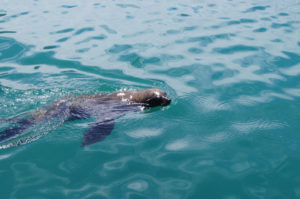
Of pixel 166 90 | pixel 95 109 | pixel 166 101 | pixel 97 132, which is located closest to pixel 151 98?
pixel 166 101

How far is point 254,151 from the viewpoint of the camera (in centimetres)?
563

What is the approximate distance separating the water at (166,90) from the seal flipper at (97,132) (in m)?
0.13

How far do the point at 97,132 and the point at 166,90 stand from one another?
2.43m

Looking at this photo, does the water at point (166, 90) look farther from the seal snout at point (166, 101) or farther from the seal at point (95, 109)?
the seal at point (95, 109)

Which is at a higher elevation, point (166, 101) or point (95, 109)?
point (166, 101)

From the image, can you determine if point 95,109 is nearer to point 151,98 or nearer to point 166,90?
point 151,98

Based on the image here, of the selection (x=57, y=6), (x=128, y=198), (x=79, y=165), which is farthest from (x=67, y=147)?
(x=57, y=6)

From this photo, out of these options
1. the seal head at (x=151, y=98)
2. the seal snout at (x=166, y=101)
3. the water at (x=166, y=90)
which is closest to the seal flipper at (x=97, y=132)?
the water at (x=166, y=90)

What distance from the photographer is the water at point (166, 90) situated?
15.9ft

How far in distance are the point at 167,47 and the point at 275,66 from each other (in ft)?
11.2

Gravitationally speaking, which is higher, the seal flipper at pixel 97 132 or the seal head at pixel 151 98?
the seal head at pixel 151 98

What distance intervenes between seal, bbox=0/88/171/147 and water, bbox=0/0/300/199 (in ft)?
0.82

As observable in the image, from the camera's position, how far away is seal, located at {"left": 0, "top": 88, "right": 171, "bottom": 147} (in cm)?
614

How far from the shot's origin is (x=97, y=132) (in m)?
6.02
